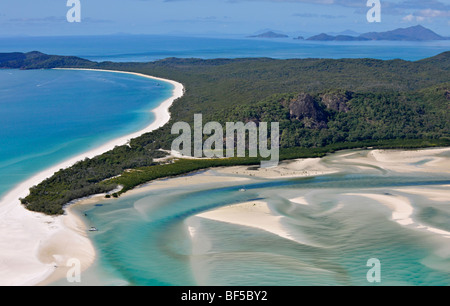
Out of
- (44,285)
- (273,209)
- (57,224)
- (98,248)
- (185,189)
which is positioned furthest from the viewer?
(185,189)

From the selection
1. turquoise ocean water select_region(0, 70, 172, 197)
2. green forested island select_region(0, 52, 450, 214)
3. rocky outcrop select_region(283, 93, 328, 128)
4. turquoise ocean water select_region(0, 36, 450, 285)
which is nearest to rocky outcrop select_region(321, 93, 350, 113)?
green forested island select_region(0, 52, 450, 214)

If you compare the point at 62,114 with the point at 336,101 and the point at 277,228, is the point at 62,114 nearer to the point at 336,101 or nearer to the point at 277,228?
the point at 336,101

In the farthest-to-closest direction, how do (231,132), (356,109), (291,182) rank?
(356,109), (231,132), (291,182)

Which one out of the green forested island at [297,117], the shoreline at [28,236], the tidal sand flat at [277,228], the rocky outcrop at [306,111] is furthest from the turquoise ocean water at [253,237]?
the rocky outcrop at [306,111]

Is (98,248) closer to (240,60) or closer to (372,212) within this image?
(372,212)
